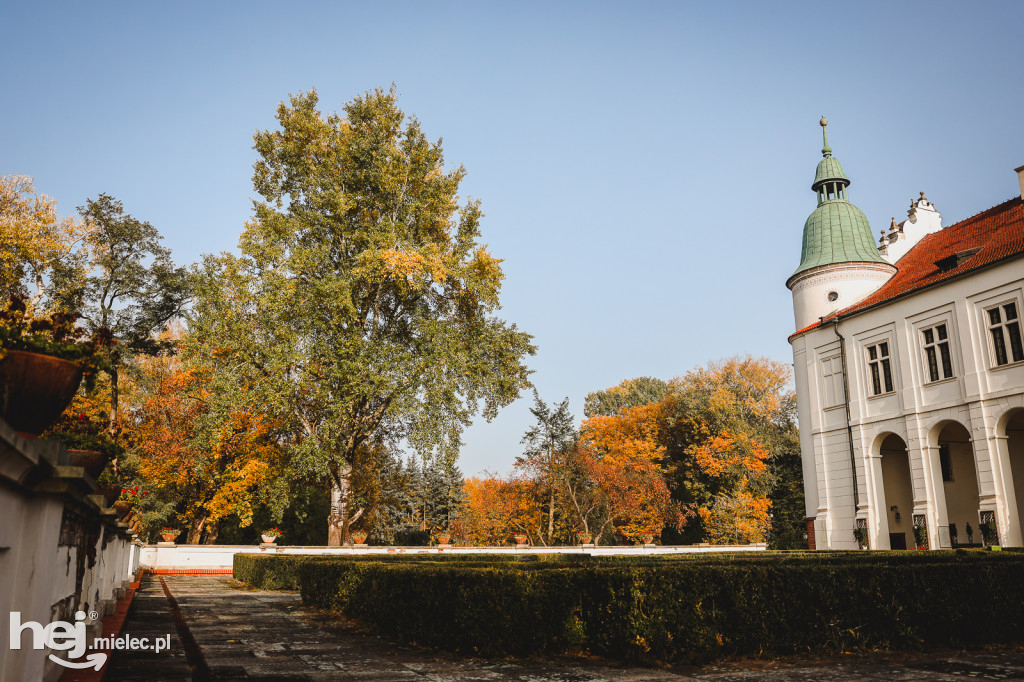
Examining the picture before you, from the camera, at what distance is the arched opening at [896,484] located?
28.0 m

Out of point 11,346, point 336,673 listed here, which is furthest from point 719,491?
point 11,346

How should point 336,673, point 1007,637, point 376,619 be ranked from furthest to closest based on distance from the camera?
point 376,619, point 1007,637, point 336,673

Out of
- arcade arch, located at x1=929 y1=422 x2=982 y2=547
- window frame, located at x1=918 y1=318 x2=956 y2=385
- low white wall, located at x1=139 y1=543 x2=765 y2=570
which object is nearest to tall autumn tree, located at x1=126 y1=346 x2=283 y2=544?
low white wall, located at x1=139 y1=543 x2=765 y2=570

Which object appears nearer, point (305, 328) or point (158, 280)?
point (305, 328)

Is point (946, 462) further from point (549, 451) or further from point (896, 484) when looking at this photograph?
point (549, 451)

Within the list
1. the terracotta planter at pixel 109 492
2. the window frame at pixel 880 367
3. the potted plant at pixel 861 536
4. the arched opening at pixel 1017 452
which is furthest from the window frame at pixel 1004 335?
the terracotta planter at pixel 109 492

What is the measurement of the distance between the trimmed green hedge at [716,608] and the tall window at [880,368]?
20181 millimetres

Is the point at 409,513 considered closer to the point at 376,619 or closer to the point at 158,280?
the point at 158,280

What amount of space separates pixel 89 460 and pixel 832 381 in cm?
2982

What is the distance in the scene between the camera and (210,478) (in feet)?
107

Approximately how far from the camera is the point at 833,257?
1261 inches

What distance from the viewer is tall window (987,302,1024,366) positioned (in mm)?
22266

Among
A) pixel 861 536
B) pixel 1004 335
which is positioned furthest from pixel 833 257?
pixel 861 536

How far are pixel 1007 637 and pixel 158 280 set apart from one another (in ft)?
116
